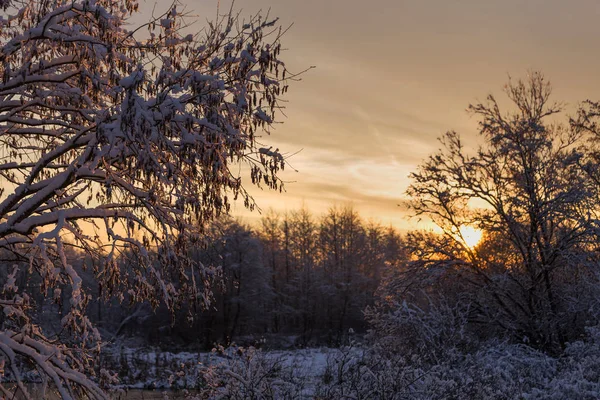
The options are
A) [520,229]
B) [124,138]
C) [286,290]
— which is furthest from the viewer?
[286,290]

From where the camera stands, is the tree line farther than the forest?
Yes

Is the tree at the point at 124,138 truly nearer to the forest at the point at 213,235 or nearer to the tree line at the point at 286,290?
the forest at the point at 213,235

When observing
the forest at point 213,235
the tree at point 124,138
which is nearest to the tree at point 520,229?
the forest at point 213,235

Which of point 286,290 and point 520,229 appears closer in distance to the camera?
point 520,229

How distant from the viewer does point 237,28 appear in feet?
22.7

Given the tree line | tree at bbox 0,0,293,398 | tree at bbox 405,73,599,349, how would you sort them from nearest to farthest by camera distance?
tree at bbox 0,0,293,398 → tree at bbox 405,73,599,349 → the tree line

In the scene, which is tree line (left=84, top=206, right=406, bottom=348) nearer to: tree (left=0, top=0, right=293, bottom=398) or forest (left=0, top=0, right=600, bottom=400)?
forest (left=0, top=0, right=600, bottom=400)

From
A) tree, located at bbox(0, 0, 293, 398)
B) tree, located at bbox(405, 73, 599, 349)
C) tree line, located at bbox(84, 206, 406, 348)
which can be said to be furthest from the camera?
tree line, located at bbox(84, 206, 406, 348)

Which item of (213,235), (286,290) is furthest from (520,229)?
(286,290)

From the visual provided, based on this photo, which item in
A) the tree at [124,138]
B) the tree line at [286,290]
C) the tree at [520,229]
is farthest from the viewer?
the tree line at [286,290]

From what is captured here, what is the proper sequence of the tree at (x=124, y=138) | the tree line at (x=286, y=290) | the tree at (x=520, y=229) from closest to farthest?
the tree at (x=124, y=138)
the tree at (x=520, y=229)
the tree line at (x=286, y=290)

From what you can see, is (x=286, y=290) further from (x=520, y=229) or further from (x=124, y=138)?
(x=124, y=138)

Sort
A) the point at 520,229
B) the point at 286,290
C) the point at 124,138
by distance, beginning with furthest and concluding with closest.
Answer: the point at 286,290 → the point at 520,229 → the point at 124,138

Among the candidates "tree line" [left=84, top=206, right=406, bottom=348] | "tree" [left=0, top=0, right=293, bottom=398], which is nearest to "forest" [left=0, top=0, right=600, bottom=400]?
"tree" [left=0, top=0, right=293, bottom=398]
